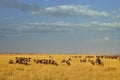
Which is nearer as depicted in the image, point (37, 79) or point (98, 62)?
point (37, 79)

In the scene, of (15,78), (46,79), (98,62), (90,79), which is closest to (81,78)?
(90,79)

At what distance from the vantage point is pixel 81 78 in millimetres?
24312

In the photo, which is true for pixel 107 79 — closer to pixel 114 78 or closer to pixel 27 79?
pixel 114 78

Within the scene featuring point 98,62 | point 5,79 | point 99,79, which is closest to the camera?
point 5,79

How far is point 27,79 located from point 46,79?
136cm

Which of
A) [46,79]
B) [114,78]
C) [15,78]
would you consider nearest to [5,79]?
[15,78]

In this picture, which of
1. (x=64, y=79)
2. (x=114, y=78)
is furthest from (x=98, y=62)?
(x=64, y=79)

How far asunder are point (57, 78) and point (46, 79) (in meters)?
0.91

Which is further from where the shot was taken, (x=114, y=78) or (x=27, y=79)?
(x=114, y=78)

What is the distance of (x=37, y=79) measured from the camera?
→ 22891 millimetres

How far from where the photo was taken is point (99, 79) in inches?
957

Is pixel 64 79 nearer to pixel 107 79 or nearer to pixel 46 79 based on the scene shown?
pixel 46 79

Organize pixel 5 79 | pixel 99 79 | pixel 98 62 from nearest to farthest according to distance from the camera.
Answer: pixel 5 79 → pixel 99 79 → pixel 98 62

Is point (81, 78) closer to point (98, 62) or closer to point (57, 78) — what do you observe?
point (57, 78)
